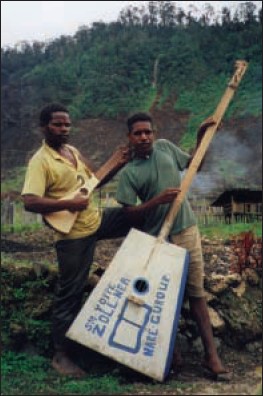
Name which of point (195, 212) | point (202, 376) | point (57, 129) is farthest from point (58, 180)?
point (195, 212)

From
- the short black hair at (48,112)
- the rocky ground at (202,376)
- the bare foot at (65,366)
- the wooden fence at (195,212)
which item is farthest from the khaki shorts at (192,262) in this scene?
the wooden fence at (195,212)

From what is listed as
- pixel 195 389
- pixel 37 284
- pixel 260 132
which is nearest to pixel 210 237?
pixel 37 284

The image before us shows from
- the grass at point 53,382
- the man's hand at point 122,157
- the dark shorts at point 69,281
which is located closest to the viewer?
the grass at point 53,382

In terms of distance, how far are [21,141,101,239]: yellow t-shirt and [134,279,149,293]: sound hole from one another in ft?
1.50

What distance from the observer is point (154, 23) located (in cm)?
4078

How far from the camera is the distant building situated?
909 centimetres

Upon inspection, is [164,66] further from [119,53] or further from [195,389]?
[195,389]

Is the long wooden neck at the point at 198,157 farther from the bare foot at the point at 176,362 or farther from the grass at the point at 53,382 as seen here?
the grass at the point at 53,382

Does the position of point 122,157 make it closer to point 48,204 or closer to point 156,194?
point 156,194

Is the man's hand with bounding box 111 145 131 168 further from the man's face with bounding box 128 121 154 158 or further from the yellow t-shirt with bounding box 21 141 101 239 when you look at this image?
the yellow t-shirt with bounding box 21 141 101 239

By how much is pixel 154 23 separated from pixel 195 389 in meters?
39.2

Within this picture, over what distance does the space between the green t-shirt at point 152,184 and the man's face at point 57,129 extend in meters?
0.45

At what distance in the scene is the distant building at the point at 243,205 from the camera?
909 centimetres

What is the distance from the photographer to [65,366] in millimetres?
3889
